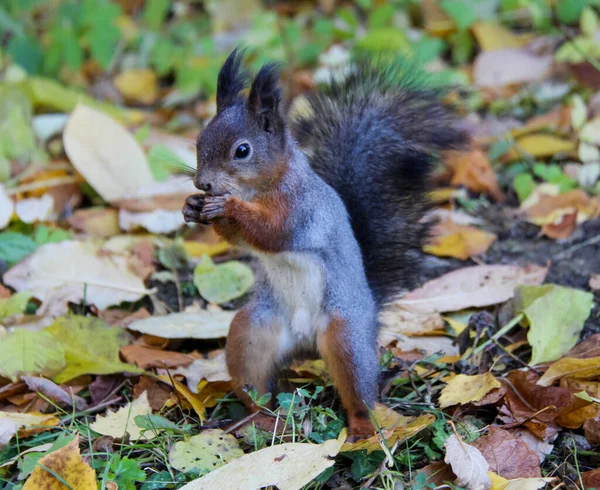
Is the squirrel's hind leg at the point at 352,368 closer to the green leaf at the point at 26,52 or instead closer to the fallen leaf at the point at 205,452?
the fallen leaf at the point at 205,452

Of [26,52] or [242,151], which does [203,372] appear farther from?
[26,52]

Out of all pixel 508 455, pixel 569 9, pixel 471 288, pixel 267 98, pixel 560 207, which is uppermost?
pixel 569 9

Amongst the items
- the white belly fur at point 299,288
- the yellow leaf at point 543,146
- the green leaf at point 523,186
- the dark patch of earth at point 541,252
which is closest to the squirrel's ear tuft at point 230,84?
the white belly fur at point 299,288

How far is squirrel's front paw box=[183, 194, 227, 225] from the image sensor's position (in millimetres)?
1848

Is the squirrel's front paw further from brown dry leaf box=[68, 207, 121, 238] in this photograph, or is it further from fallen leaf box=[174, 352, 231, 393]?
brown dry leaf box=[68, 207, 121, 238]

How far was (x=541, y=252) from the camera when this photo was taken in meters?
2.83

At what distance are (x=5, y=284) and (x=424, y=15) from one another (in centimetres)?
285

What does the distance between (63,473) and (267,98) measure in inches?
37.5

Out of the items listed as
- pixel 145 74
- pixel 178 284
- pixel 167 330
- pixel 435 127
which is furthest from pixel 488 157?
pixel 145 74

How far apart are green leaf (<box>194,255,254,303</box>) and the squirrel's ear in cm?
85

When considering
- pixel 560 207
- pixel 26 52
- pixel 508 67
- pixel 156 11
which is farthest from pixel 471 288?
pixel 156 11

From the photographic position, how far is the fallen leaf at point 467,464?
1702mm

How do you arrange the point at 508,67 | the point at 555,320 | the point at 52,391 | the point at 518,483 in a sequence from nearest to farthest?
1. the point at 518,483
2. the point at 52,391
3. the point at 555,320
4. the point at 508,67

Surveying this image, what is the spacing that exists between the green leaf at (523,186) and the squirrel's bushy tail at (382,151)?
0.80 m
